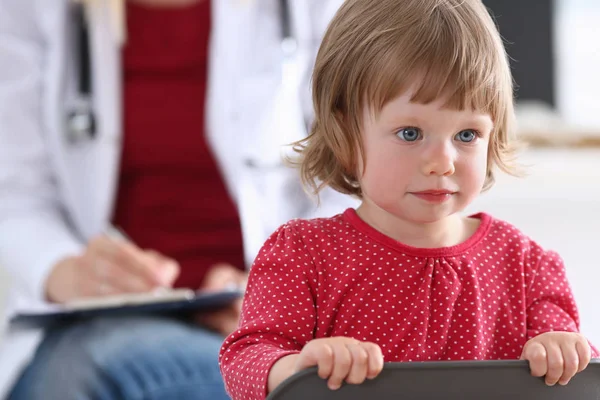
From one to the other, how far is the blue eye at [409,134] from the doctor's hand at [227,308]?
487 mm

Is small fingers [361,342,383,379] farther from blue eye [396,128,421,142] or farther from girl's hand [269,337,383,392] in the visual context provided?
blue eye [396,128,421,142]

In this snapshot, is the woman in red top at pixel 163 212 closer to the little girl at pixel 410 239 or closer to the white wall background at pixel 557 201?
the little girl at pixel 410 239

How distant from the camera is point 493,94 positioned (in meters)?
0.62

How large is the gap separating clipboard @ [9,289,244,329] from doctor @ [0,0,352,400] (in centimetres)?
4

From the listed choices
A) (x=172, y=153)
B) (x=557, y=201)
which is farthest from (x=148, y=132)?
(x=557, y=201)

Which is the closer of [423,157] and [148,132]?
[423,157]

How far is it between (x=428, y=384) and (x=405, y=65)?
208mm

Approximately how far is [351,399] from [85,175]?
763 millimetres

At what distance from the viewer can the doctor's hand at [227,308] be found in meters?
1.07

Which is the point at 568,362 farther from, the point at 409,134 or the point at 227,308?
the point at 227,308

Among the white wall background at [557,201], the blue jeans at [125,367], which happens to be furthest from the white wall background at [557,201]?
the blue jeans at [125,367]

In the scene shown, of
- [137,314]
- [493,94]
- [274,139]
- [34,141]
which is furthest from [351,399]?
[34,141]

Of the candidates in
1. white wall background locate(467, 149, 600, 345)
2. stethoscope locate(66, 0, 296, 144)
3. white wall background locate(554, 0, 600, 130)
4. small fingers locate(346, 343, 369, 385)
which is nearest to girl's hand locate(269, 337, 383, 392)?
small fingers locate(346, 343, 369, 385)

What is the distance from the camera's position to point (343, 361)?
0.54 metres
